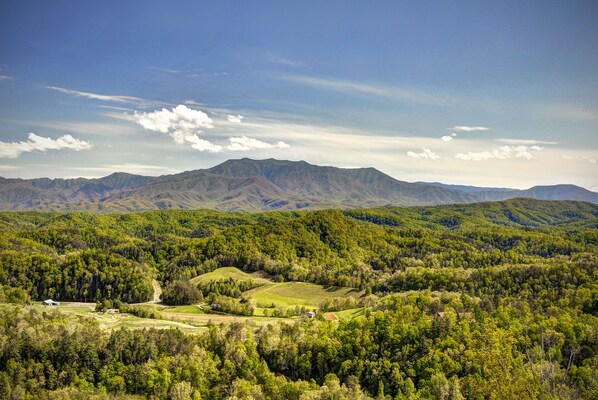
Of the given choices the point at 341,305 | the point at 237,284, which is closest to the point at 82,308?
the point at 237,284

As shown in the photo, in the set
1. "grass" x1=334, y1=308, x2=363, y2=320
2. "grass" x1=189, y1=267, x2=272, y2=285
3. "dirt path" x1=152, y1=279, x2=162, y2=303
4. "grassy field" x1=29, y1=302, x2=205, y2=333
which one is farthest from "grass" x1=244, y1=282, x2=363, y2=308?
"grassy field" x1=29, y1=302, x2=205, y2=333

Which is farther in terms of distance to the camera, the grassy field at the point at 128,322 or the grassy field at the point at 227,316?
the grassy field at the point at 227,316

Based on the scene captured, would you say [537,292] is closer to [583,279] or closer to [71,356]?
[583,279]

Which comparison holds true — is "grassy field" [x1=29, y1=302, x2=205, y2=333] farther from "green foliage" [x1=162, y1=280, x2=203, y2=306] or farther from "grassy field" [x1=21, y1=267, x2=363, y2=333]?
"green foliage" [x1=162, y1=280, x2=203, y2=306]

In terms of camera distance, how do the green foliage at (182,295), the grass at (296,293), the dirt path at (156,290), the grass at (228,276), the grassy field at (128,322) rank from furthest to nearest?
the grass at (228,276) < the dirt path at (156,290) < the grass at (296,293) < the green foliage at (182,295) < the grassy field at (128,322)

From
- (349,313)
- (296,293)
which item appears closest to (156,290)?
(296,293)

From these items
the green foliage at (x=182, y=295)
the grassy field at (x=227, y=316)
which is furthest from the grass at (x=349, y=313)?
the green foliage at (x=182, y=295)

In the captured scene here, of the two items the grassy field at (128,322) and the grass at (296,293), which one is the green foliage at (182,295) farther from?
the grassy field at (128,322)
